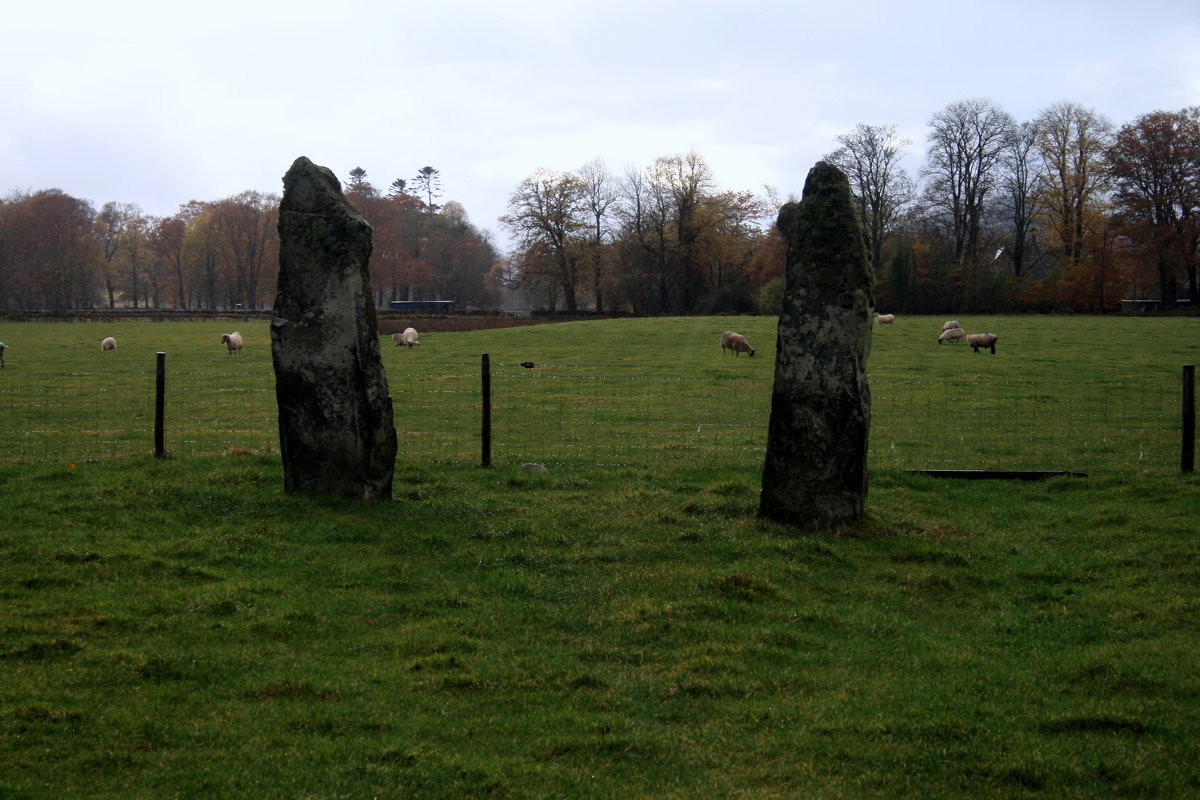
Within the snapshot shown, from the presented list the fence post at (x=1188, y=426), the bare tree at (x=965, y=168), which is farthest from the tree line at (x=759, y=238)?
the fence post at (x=1188, y=426)

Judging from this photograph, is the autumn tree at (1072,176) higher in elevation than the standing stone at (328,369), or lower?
higher

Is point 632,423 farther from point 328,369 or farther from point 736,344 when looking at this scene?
point 736,344

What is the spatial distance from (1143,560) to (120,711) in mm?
8367

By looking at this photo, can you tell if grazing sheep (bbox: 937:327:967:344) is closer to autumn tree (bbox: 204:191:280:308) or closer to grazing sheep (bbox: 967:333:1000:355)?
grazing sheep (bbox: 967:333:1000:355)

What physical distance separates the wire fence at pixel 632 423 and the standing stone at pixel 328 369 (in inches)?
112

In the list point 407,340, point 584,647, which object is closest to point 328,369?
point 584,647

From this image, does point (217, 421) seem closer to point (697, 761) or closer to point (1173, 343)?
point (697, 761)

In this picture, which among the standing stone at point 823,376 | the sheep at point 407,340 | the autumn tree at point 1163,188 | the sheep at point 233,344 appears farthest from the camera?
the autumn tree at point 1163,188

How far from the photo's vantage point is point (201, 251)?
113062 millimetres

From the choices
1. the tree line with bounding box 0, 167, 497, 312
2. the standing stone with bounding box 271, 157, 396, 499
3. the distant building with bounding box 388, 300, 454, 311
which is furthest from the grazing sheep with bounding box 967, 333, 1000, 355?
the tree line with bounding box 0, 167, 497, 312

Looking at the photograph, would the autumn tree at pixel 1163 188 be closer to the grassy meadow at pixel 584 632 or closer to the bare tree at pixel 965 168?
the bare tree at pixel 965 168

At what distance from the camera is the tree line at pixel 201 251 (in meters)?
96.2

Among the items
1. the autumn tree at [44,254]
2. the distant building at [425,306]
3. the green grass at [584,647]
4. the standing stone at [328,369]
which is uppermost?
the autumn tree at [44,254]

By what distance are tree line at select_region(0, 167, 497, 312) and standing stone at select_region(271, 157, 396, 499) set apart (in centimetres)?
8835
